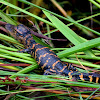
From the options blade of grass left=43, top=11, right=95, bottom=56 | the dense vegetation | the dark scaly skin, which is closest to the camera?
the dense vegetation

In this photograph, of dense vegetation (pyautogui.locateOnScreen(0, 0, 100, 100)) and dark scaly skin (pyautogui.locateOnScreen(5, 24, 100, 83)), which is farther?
dark scaly skin (pyautogui.locateOnScreen(5, 24, 100, 83))

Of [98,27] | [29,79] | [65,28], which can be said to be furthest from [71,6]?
[29,79]

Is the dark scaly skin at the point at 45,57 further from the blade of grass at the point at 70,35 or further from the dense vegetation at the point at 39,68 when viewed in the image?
the blade of grass at the point at 70,35

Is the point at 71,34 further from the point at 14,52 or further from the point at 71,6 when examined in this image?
the point at 71,6

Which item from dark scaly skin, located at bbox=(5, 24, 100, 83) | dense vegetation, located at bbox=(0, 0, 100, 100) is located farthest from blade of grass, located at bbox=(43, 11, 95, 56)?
dark scaly skin, located at bbox=(5, 24, 100, 83)

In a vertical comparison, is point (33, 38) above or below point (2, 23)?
below

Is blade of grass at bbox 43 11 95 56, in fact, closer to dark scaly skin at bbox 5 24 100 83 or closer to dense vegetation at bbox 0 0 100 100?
dense vegetation at bbox 0 0 100 100

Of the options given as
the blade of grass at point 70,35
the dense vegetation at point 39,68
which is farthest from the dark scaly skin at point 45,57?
the blade of grass at point 70,35

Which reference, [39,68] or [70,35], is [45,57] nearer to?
[39,68]
